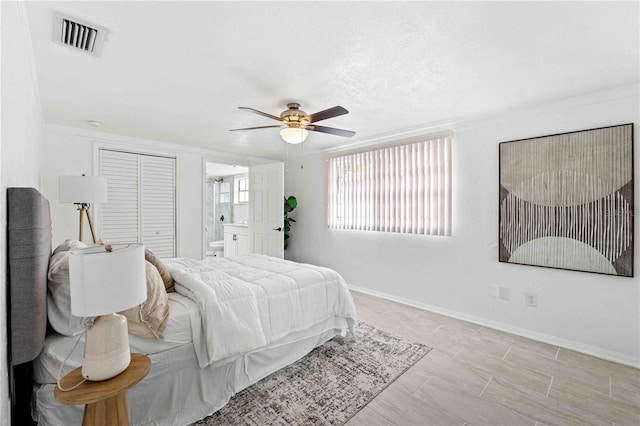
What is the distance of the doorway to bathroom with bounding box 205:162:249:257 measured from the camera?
719cm

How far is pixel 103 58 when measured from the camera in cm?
206

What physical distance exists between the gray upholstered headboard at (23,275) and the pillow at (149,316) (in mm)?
424

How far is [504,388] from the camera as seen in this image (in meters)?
2.16

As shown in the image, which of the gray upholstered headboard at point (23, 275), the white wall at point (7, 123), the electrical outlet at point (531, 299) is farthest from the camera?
the electrical outlet at point (531, 299)

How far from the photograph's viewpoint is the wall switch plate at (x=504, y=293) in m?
3.17

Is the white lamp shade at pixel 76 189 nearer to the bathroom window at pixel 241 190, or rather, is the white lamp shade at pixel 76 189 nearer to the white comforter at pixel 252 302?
the white comforter at pixel 252 302

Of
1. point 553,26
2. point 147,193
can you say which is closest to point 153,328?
point 553,26

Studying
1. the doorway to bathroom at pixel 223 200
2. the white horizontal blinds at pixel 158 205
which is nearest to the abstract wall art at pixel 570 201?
the white horizontal blinds at pixel 158 205

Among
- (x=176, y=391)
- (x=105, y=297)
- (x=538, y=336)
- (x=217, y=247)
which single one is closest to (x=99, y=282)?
(x=105, y=297)

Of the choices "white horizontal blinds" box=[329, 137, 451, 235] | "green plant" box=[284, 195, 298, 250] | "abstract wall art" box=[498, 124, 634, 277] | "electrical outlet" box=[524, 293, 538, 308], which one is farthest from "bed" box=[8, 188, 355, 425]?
"green plant" box=[284, 195, 298, 250]

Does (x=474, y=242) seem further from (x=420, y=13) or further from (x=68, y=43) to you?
(x=68, y=43)

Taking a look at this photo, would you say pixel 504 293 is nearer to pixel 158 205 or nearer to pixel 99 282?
pixel 99 282

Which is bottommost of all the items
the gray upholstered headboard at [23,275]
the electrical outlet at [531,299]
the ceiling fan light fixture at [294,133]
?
the electrical outlet at [531,299]

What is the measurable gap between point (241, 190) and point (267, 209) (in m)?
2.46
